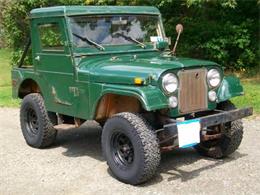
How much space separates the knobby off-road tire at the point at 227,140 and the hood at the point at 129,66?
2.15 feet

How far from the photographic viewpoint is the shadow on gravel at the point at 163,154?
231 inches

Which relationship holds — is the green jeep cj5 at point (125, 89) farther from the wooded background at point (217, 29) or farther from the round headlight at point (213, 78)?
the wooded background at point (217, 29)

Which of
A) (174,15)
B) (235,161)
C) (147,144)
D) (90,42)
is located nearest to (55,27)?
(90,42)

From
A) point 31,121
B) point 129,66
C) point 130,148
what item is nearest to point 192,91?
point 129,66

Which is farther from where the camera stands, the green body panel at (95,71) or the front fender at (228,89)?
the front fender at (228,89)

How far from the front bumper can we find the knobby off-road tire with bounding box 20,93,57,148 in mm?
2213

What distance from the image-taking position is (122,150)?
571 centimetres

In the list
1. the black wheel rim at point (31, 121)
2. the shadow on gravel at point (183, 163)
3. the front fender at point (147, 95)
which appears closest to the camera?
the front fender at point (147, 95)

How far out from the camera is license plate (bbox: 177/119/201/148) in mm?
5285

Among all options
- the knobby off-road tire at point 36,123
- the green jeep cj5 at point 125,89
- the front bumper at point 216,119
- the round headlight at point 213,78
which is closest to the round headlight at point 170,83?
the green jeep cj5 at point 125,89

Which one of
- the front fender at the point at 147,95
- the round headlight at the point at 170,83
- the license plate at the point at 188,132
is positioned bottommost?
the license plate at the point at 188,132

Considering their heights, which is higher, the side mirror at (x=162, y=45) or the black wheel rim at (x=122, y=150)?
the side mirror at (x=162, y=45)

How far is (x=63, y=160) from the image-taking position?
667 centimetres

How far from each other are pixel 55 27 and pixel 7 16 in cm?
1043
